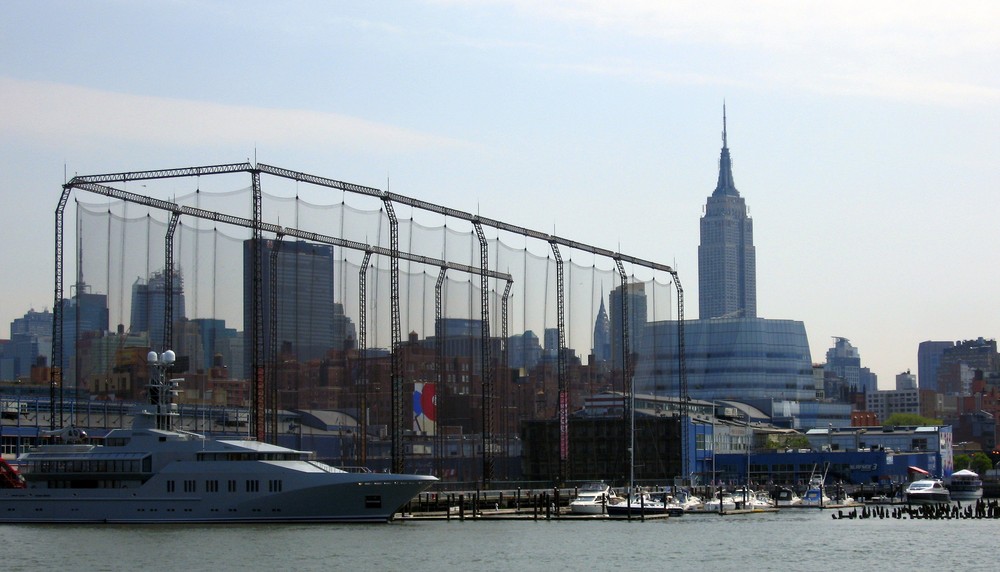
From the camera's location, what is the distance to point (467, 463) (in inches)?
4870

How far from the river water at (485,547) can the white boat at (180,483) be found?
3.70 ft

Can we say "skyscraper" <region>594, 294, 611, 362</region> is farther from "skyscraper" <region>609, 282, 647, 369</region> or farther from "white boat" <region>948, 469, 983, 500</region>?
"white boat" <region>948, 469, 983, 500</region>

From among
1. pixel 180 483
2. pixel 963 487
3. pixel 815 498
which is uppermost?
pixel 180 483

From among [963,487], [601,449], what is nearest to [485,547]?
[601,449]

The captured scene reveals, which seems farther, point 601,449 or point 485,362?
point 601,449

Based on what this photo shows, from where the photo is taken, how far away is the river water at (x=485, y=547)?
6719 centimetres

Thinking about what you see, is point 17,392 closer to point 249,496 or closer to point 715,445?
point 249,496

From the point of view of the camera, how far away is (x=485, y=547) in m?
75.5

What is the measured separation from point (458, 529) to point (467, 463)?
36629mm

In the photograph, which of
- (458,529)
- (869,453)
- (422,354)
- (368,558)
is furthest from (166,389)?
(869,453)

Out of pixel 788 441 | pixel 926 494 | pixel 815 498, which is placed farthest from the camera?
pixel 788 441

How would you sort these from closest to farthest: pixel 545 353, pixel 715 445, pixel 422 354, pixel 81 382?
1. pixel 81 382
2. pixel 422 354
3. pixel 545 353
4. pixel 715 445

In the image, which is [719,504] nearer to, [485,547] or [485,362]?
[485,362]

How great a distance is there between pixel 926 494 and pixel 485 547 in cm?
7323
